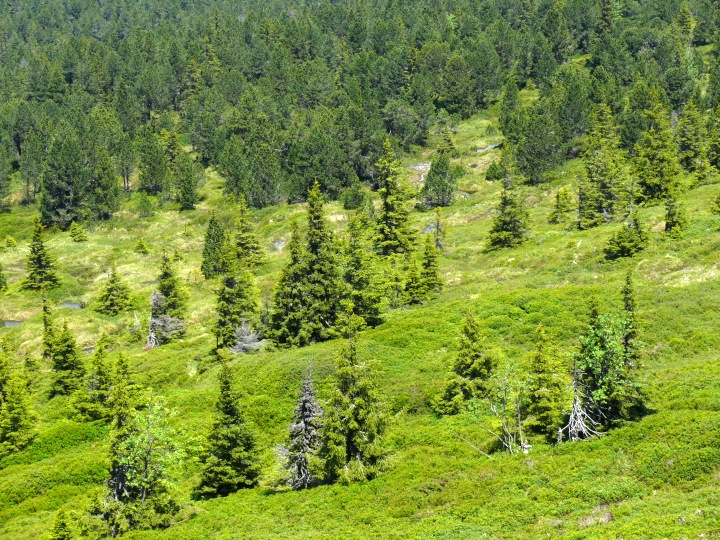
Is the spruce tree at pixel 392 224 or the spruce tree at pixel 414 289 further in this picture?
the spruce tree at pixel 392 224

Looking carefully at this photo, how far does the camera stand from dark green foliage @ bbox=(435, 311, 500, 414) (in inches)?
1470

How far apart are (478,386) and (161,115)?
5044 inches

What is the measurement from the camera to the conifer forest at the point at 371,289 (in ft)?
96.8

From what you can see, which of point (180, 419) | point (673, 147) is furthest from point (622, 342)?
point (673, 147)

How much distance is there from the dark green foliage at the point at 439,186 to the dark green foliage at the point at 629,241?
49.3 m

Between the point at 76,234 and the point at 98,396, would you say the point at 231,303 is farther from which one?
the point at 76,234

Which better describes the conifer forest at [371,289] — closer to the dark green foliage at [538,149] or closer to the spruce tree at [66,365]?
the spruce tree at [66,365]

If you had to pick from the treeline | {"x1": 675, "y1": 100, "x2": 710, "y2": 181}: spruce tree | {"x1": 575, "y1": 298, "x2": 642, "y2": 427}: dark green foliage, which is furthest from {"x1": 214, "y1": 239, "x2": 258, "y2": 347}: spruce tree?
{"x1": 675, "y1": 100, "x2": 710, "y2": 181}: spruce tree

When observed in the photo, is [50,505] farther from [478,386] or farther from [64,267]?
[64,267]

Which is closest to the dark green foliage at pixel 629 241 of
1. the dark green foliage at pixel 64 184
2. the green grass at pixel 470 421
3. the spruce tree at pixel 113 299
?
the green grass at pixel 470 421

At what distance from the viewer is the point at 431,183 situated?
10794 cm

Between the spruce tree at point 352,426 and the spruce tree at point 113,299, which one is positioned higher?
the spruce tree at point 352,426

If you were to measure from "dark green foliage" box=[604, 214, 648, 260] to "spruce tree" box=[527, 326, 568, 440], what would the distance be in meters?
30.7

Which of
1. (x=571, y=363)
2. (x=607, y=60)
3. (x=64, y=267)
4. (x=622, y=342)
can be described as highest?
(x=607, y=60)
